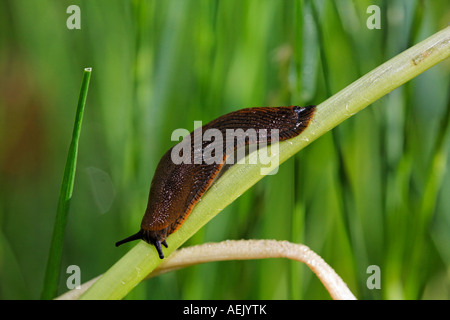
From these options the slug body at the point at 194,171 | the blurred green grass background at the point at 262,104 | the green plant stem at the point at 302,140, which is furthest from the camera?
the blurred green grass background at the point at 262,104

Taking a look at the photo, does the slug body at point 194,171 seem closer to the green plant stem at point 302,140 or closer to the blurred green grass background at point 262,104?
the green plant stem at point 302,140

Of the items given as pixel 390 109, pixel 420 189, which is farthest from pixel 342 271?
pixel 390 109

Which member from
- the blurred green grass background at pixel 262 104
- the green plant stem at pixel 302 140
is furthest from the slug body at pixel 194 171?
the blurred green grass background at pixel 262 104

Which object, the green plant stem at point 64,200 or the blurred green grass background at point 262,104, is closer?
the green plant stem at point 64,200

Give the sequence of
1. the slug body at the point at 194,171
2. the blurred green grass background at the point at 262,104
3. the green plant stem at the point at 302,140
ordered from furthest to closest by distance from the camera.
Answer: the blurred green grass background at the point at 262,104, the slug body at the point at 194,171, the green plant stem at the point at 302,140
